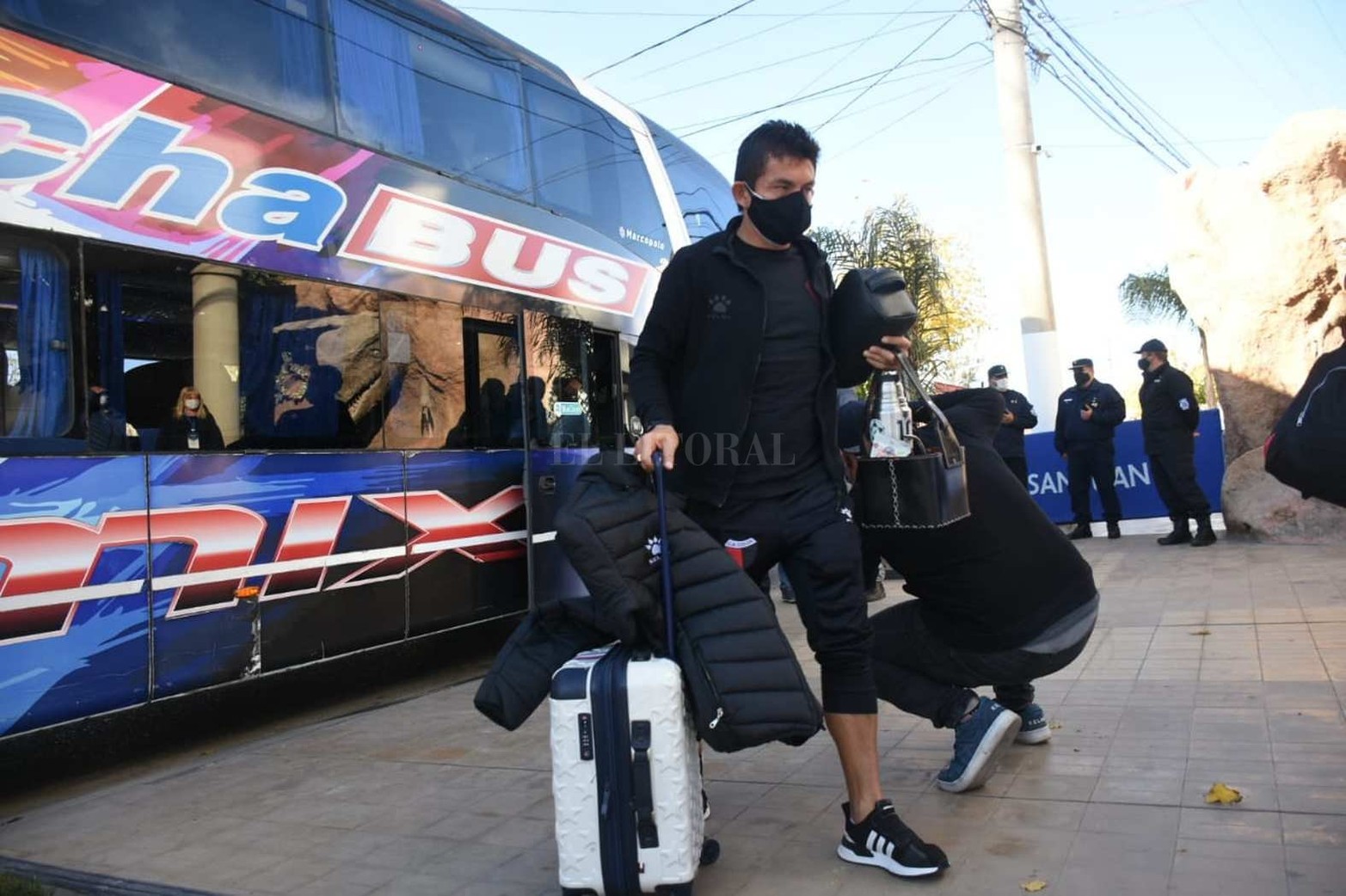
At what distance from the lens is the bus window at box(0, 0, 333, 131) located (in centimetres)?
436

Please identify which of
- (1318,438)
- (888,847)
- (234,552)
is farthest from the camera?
(234,552)

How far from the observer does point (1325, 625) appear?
539 centimetres

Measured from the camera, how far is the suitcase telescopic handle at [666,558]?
2.59m

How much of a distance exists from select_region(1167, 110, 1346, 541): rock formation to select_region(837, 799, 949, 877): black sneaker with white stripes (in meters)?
8.02

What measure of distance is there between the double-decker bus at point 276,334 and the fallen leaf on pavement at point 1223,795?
398 cm

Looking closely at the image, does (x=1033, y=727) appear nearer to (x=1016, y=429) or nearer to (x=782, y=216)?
(x=782, y=216)

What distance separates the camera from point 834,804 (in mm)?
3328

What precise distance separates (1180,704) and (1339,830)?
145cm

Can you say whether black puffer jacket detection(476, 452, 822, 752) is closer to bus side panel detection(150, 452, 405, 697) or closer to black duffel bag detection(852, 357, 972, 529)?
black duffel bag detection(852, 357, 972, 529)

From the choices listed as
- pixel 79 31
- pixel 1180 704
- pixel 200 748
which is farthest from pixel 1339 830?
pixel 79 31

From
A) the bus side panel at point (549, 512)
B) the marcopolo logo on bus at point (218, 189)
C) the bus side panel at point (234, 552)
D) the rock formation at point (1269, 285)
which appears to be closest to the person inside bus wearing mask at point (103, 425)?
the bus side panel at point (234, 552)

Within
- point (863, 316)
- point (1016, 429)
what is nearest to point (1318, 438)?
point (863, 316)

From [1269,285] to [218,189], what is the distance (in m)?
9.31

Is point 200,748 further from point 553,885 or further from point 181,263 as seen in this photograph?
point 553,885
